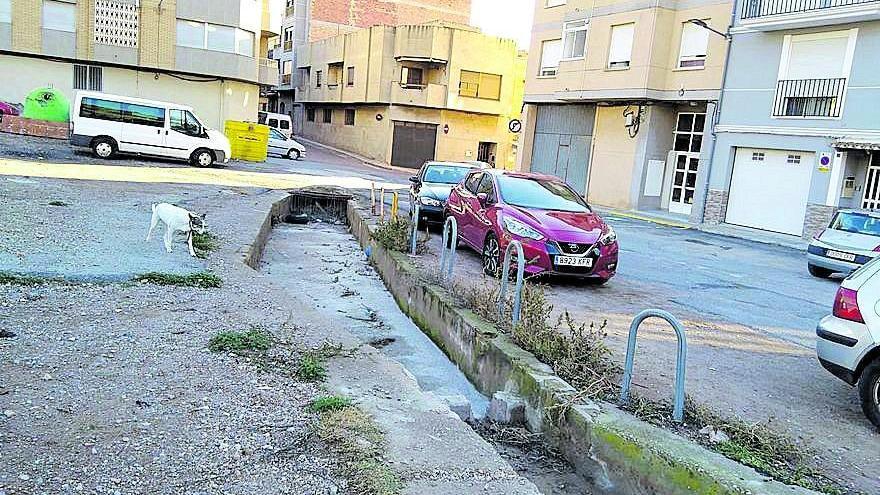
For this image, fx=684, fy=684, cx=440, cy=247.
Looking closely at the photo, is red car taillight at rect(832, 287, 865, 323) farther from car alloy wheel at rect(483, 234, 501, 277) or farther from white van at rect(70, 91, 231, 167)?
white van at rect(70, 91, 231, 167)

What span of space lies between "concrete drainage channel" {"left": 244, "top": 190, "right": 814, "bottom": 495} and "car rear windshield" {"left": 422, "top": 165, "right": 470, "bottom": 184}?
6.65 m

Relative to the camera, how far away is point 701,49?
23844mm

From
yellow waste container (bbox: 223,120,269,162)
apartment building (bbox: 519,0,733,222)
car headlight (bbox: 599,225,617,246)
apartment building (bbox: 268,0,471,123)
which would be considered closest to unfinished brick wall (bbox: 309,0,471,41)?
apartment building (bbox: 268,0,471,123)

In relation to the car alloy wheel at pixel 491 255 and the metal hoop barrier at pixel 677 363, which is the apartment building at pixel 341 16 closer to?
the car alloy wheel at pixel 491 255

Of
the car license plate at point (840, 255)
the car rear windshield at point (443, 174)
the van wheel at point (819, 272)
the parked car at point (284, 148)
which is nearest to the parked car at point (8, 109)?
the parked car at point (284, 148)

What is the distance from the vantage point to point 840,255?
12156 mm

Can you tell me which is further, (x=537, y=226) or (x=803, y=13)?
(x=803, y=13)

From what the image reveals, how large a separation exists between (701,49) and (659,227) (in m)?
7.19

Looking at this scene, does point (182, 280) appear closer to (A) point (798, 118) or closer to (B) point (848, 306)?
(B) point (848, 306)

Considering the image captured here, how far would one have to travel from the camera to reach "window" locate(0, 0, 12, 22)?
3152 centimetres

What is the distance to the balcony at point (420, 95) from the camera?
4078 cm

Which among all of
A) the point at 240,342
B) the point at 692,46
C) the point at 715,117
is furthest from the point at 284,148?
the point at 240,342

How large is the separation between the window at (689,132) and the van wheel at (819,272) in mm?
12007

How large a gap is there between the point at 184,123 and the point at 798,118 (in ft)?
66.1
